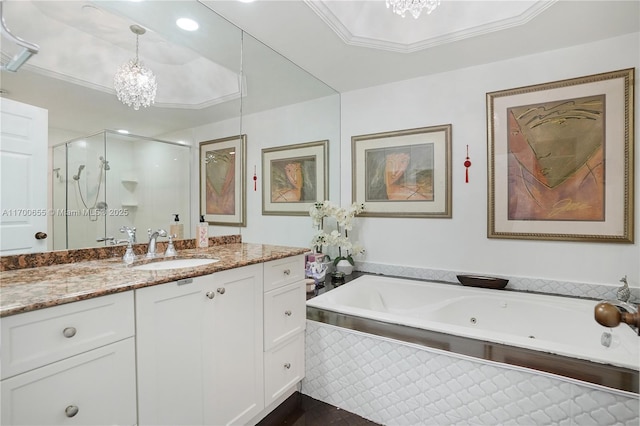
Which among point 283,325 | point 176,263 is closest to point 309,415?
point 283,325

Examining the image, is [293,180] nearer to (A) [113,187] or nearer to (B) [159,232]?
(B) [159,232]

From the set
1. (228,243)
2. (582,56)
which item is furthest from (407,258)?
(582,56)

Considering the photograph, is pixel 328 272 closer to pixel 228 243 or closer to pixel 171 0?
pixel 228 243

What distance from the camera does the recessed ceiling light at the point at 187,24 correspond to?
1837mm

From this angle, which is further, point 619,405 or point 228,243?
point 228,243

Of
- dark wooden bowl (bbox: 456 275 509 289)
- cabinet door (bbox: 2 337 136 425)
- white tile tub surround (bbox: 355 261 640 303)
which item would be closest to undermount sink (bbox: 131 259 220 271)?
cabinet door (bbox: 2 337 136 425)

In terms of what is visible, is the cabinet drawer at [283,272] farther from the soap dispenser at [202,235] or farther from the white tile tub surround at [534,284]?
the white tile tub surround at [534,284]

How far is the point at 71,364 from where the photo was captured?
917 mm

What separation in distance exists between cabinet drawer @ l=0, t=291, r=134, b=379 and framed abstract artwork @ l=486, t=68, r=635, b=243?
8.23ft

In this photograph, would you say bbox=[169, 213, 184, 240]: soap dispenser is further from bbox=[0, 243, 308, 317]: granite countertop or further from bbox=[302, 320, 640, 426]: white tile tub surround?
bbox=[302, 320, 640, 426]: white tile tub surround

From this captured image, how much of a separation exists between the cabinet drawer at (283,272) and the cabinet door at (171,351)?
0.40 metres

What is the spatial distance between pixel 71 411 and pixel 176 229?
1.09 metres

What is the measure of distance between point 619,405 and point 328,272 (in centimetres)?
211

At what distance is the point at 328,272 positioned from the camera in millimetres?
2994
